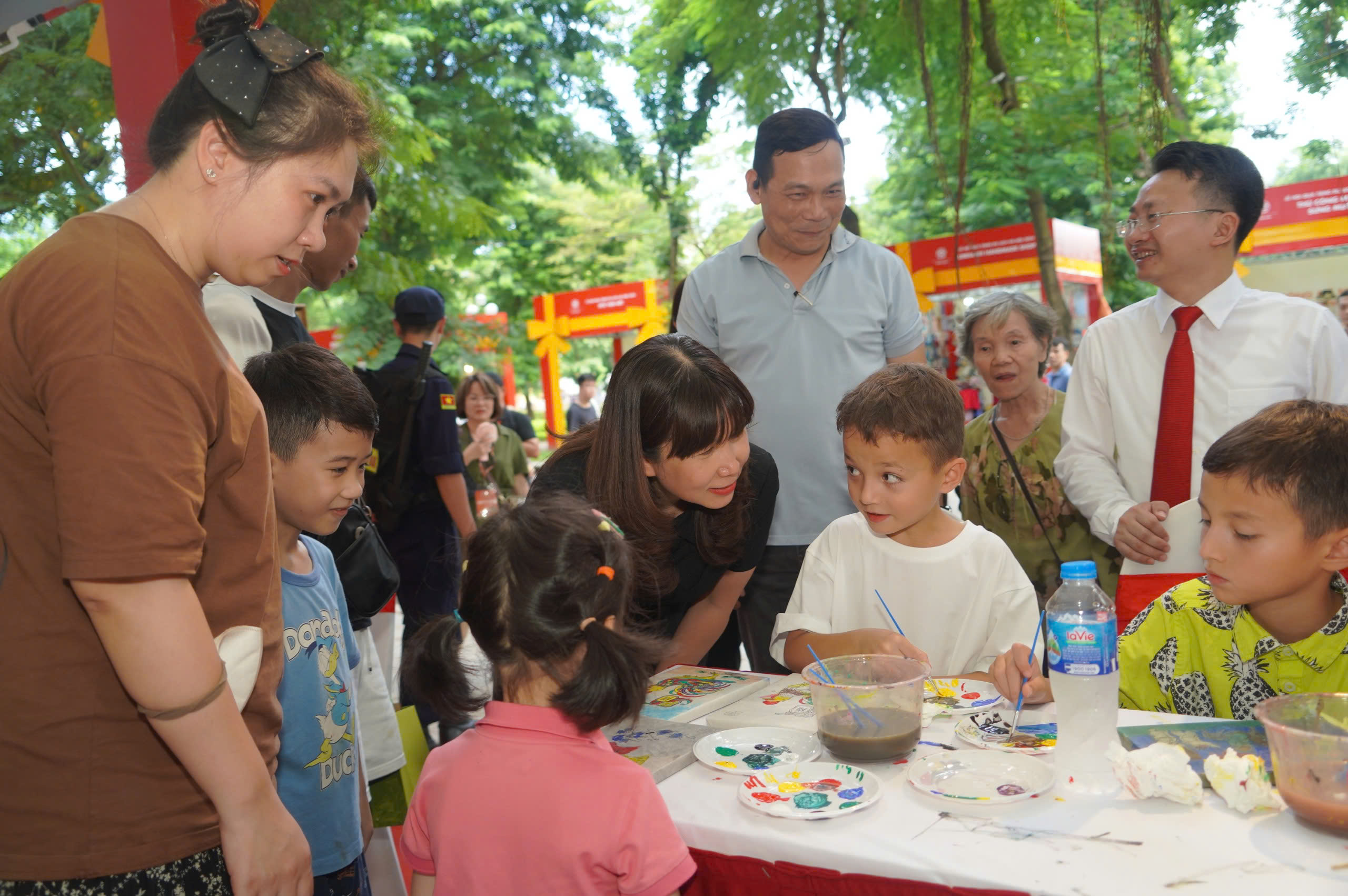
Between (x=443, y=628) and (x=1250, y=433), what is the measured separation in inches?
54.0

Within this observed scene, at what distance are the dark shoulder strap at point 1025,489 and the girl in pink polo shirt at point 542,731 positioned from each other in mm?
2083

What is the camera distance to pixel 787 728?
166 centimetres

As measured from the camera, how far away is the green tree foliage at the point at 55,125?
5.50 m

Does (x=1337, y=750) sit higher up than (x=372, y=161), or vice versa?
(x=372, y=161)

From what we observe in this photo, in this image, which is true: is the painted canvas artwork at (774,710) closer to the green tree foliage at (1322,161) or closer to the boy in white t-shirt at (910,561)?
the boy in white t-shirt at (910,561)

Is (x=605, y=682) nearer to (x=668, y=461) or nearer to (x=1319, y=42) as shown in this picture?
(x=668, y=461)

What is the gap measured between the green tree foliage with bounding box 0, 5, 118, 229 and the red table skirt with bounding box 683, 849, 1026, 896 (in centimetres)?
562

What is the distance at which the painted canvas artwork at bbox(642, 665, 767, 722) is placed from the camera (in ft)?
5.96

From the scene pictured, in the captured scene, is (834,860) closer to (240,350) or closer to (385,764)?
(385,764)

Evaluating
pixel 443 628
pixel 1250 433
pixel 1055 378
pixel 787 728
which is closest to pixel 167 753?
pixel 443 628

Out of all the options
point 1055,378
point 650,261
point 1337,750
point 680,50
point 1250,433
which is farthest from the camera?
point 650,261

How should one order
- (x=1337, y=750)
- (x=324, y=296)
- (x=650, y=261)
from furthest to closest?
(x=650, y=261)
(x=324, y=296)
(x=1337, y=750)

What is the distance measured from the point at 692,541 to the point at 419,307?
2147mm

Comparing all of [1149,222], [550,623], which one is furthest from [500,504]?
[1149,222]
